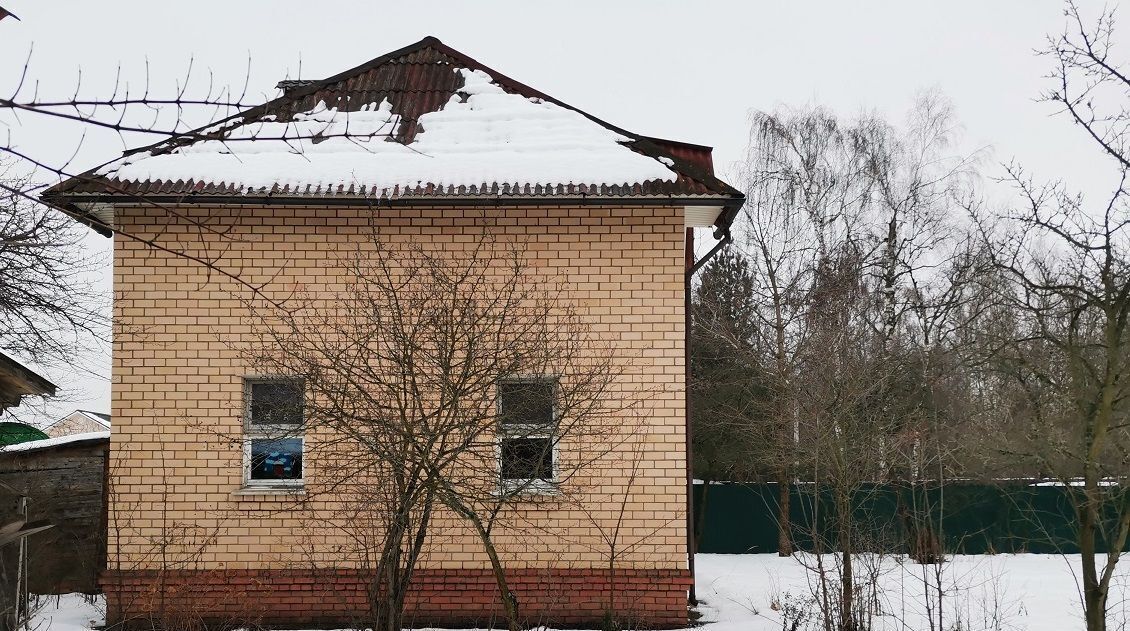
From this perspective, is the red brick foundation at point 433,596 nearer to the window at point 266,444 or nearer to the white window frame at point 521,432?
the window at point 266,444

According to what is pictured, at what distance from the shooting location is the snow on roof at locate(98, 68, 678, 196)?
9.03 meters

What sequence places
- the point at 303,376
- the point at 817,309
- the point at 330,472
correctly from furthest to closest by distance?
the point at 817,309 < the point at 330,472 < the point at 303,376

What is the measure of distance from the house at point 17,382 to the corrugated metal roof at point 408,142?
5.75 ft

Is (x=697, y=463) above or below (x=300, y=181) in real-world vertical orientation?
below

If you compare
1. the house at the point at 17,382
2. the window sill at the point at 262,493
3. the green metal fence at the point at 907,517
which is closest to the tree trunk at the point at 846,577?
the window sill at the point at 262,493

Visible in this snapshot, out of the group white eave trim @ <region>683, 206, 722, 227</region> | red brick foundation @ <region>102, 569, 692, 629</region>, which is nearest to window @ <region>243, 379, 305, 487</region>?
red brick foundation @ <region>102, 569, 692, 629</region>

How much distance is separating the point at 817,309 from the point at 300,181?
1331 cm

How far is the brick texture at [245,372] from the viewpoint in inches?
348

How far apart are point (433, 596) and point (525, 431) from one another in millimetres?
2458

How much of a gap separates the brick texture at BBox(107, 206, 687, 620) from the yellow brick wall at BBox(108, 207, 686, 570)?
13 mm

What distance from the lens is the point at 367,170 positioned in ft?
30.2

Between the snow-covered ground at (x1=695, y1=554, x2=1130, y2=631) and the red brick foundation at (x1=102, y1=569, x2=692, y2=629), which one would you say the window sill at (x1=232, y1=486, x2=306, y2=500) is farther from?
the snow-covered ground at (x1=695, y1=554, x2=1130, y2=631)

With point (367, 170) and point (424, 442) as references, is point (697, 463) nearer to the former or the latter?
point (367, 170)

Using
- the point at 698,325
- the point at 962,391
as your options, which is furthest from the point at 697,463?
the point at 962,391
